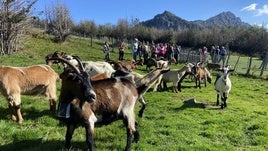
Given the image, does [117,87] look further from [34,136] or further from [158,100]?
[158,100]

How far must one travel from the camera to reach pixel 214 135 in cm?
948

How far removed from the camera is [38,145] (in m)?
7.66

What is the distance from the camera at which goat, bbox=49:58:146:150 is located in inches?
255

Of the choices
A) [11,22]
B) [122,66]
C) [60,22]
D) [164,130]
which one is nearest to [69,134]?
[164,130]

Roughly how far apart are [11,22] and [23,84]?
73.8 feet

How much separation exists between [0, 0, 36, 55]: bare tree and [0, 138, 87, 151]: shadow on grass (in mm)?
22912

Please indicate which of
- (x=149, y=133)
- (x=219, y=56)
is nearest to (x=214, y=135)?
(x=149, y=133)

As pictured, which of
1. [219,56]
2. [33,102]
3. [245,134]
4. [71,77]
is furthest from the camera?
[219,56]

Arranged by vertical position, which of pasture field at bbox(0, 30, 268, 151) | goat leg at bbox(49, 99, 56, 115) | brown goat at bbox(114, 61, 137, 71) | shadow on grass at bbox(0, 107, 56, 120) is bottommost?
pasture field at bbox(0, 30, 268, 151)

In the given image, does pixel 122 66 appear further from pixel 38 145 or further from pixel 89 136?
pixel 89 136

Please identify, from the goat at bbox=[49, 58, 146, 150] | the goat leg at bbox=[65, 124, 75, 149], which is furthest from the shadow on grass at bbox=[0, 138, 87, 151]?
the goat at bbox=[49, 58, 146, 150]

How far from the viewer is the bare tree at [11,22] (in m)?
29.3

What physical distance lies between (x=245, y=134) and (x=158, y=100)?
5.17m

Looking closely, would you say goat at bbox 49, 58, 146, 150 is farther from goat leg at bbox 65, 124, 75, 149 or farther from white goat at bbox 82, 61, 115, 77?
white goat at bbox 82, 61, 115, 77
